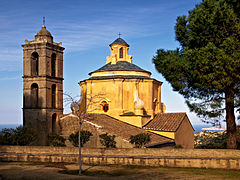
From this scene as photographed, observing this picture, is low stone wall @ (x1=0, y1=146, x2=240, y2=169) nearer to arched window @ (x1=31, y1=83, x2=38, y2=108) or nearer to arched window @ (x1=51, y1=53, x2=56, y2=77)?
arched window @ (x1=31, y1=83, x2=38, y2=108)

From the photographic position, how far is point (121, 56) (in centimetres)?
3456

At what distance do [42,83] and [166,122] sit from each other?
1335 cm

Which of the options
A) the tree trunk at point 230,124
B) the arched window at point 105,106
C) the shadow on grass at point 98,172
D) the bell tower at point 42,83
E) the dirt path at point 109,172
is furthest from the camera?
the arched window at point 105,106

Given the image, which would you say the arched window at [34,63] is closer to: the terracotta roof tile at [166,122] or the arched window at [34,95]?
the arched window at [34,95]

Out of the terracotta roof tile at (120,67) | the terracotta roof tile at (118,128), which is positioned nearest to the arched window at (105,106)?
the terracotta roof tile at (118,128)

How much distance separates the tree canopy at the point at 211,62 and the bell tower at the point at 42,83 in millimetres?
10993

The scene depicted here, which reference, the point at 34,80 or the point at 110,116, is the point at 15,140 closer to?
the point at 34,80

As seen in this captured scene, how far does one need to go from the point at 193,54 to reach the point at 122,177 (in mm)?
8626

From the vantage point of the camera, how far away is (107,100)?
30484mm

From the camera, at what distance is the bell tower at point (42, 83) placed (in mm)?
24844

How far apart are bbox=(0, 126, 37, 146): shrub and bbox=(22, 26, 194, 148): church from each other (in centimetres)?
308

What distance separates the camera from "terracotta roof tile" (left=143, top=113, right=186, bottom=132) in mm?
28017

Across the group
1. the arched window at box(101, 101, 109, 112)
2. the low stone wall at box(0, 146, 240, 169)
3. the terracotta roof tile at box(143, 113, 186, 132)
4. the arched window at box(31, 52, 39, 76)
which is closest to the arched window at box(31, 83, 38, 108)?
the arched window at box(31, 52, 39, 76)

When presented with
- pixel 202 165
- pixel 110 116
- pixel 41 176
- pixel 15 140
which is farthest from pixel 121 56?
pixel 41 176
